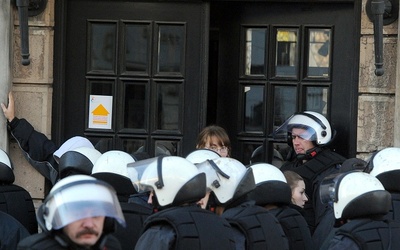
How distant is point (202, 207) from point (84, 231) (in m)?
1.53

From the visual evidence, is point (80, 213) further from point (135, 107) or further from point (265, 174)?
point (135, 107)

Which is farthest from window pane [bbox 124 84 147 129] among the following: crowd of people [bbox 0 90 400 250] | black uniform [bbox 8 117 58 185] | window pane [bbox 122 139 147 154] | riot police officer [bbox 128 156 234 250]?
riot police officer [bbox 128 156 234 250]

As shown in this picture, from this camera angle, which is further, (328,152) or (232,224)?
(328,152)

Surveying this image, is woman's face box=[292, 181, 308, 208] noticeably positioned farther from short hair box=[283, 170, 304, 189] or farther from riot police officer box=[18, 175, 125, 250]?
riot police officer box=[18, 175, 125, 250]

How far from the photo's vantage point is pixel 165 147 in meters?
9.29

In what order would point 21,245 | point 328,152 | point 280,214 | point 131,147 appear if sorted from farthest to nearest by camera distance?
point 131,147 < point 328,152 < point 280,214 < point 21,245

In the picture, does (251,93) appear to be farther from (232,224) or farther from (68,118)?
(232,224)

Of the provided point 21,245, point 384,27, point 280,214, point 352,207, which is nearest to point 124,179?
point 280,214

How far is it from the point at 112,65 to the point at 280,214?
280 cm

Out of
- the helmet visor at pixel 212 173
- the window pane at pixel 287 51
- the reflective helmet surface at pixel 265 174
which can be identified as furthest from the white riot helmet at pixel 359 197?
the window pane at pixel 287 51

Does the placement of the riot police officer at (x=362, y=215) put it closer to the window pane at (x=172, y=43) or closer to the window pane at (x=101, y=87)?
the window pane at (x=172, y=43)

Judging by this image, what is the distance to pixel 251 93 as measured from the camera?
30.6 feet

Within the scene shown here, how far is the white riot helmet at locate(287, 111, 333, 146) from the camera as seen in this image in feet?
28.6

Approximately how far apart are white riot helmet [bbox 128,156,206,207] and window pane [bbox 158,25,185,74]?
3.24 meters
